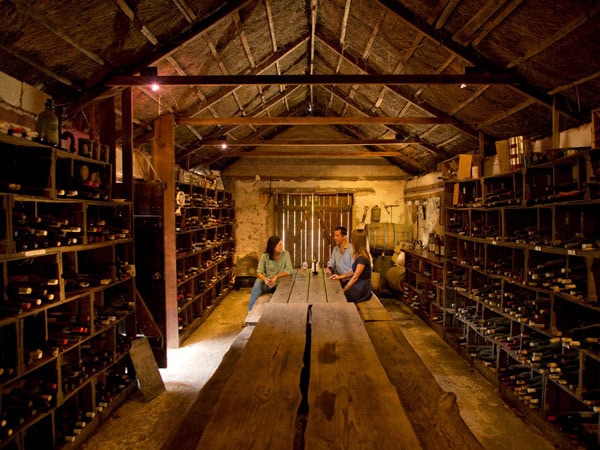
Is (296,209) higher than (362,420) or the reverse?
higher

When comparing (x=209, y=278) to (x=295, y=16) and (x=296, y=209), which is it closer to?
(x=296, y=209)

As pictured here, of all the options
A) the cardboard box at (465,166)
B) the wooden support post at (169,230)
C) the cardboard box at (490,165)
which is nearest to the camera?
the wooden support post at (169,230)

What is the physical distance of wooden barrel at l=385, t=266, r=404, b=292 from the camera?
9602 mm

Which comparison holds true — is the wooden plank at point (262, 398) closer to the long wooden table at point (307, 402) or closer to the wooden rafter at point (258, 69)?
the long wooden table at point (307, 402)

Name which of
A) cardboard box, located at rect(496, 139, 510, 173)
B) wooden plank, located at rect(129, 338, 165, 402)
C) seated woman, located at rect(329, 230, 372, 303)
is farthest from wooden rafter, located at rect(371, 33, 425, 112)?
wooden plank, located at rect(129, 338, 165, 402)

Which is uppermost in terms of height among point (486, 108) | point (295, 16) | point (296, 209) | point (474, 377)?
point (295, 16)

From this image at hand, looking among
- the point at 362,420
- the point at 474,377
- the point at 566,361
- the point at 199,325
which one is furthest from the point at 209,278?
the point at 362,420

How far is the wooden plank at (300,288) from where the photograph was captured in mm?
4520

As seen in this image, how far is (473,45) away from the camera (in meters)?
4.70

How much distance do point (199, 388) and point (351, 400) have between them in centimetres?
348

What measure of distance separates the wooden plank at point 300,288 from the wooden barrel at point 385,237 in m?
3.74

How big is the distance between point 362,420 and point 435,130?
720cm

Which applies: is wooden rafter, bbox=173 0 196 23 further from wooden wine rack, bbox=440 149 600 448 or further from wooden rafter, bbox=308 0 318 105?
wooden wine rack, bbox=440 149 600 448

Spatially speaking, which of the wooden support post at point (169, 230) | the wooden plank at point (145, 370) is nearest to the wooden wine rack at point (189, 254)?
the wooden support post at point (169, 230)
